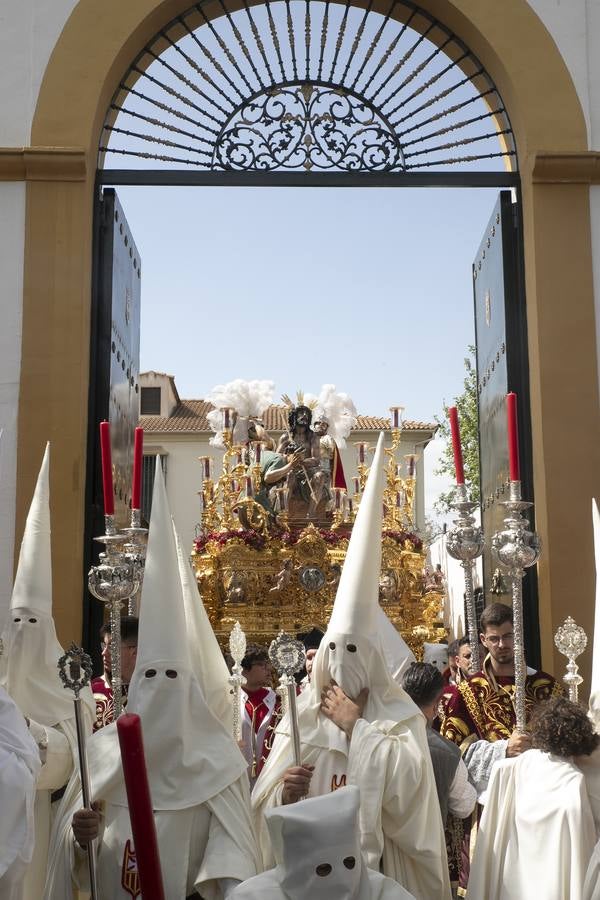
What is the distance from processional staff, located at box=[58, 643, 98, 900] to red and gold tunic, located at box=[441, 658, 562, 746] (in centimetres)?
222

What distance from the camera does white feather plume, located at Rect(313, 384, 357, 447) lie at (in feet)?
43.7

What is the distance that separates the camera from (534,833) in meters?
4.72

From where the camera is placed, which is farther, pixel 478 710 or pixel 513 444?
pixel 478 710

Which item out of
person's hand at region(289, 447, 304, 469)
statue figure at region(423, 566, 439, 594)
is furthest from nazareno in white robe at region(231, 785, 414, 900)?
person's hand at region(289, 447, 304, 469)

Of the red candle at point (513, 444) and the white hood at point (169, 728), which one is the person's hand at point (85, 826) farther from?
the red candle at point (513, 444)

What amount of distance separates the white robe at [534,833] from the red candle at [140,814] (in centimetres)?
232

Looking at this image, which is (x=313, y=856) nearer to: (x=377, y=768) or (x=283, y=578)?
(x=377, y=768)

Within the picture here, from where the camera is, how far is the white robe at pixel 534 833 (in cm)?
459

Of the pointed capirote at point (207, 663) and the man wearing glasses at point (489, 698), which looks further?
A: the man wearing glasses at point (489, 698)

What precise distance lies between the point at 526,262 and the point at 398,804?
5306 mm

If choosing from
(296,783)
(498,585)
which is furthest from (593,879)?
(498,585)

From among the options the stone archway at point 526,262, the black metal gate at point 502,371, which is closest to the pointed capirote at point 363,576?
the stone archway at point 526,262

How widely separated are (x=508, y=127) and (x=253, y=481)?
4.39 metres

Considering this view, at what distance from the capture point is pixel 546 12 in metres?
9.04
